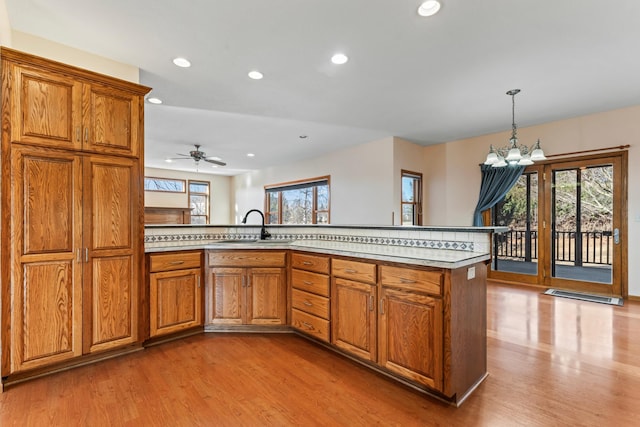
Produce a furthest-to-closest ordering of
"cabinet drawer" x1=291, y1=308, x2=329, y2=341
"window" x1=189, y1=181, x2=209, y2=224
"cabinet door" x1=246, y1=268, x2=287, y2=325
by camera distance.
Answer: "window" x1=189, y1=181, x2=209, y2=224 → "cabinet door" x1=246, y1=268, x2=287, y2=325 → "cabinet drawer" x1=291, y1=308, x2=329, y2=341

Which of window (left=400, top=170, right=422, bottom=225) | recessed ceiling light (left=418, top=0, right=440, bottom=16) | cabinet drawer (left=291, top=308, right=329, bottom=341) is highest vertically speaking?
recessed ceiling light (left=418, top=0, right=440, bottom=16)

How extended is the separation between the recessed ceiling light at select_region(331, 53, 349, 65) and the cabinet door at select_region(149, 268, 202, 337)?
242 centimetres

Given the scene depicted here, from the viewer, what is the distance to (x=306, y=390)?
1.98 metres

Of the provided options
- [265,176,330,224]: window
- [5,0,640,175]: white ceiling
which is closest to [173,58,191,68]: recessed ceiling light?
[5,0,640,175]: white ceiling

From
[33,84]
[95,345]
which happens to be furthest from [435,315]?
[33,84]

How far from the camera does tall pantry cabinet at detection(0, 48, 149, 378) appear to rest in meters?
2.01

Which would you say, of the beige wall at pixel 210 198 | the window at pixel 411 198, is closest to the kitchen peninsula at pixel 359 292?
the window at pixel 411 198

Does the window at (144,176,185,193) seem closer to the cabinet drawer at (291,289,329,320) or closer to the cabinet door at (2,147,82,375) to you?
the cabinet door at (2,147,82,375)

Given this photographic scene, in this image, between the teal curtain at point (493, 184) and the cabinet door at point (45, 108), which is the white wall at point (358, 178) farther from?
the cabinet door at point (45, 108)

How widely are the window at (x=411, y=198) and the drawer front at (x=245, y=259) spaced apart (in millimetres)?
3514

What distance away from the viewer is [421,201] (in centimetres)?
621

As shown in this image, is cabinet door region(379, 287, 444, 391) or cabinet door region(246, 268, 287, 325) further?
cabinet door region(246, 268, 287, 325)

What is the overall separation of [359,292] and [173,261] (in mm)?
1767

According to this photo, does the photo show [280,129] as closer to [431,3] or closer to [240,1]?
[240,1]
